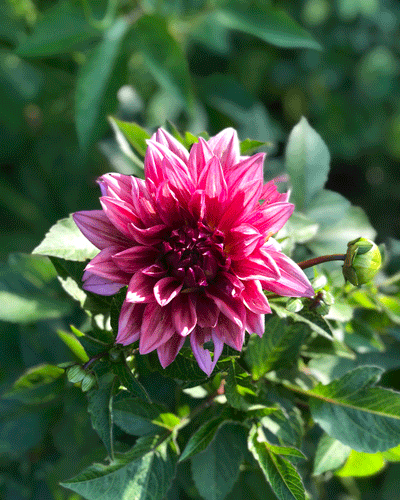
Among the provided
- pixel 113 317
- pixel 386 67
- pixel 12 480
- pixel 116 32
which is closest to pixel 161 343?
pixel 113 317

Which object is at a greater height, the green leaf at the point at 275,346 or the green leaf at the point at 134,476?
the green leaf at the point at 275,346

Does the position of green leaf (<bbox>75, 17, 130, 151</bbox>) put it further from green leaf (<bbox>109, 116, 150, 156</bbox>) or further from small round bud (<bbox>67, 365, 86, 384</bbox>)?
small round bud (<bbox>67, 365, 86, 384</bbox>)

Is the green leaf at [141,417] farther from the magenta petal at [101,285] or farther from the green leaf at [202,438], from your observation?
the magenta petal at [101,285]

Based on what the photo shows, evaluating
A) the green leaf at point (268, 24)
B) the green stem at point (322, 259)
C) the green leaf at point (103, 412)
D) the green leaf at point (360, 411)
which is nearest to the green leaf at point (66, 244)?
the green leaf at point (103, 412)

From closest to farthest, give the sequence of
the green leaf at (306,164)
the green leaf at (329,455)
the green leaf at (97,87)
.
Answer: the green leaf at (329,455) → the green leaf at (306,164) → the green leaf at (97,87)

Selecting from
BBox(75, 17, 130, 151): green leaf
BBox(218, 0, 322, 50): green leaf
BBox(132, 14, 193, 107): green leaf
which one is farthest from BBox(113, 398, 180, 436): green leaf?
BBox(218, 0, 322, 50): green leaf

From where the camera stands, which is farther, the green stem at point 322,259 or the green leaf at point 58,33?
the green leaf at point 58,33

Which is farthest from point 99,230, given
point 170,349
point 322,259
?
point 322,259

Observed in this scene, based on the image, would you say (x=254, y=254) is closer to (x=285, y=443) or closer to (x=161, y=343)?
(x=161, y=343)
